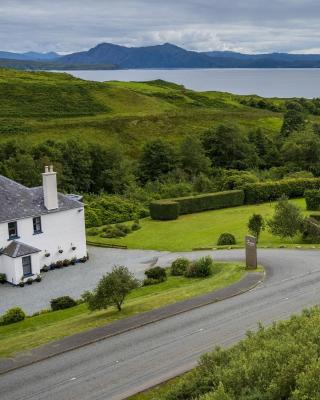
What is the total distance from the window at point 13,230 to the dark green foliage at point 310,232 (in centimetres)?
2247

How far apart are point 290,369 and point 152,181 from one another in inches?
2847

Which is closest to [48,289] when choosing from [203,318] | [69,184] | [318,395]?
[203,318]

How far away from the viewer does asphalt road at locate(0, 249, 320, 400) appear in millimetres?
19328

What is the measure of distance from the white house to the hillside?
53.4 metres

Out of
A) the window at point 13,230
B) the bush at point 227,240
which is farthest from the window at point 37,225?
the bush at point 227,240

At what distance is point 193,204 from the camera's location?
63406 millimetres

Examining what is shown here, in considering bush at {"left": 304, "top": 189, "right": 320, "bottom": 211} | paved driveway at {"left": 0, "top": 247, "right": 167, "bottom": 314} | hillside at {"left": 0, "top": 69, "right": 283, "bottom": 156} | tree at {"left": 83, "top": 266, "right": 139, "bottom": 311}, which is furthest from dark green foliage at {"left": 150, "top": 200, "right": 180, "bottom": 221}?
hillside at {"left": 0, "top": 69, "right": 283, "bottom": 156}

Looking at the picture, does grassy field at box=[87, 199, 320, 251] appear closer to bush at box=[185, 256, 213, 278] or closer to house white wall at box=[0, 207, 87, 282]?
house white wall at box=[0, 207, 87, 282]

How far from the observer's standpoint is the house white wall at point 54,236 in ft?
132

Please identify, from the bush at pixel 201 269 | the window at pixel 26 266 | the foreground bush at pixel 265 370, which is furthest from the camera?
the window at pixel 26 266

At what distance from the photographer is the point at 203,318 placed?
26.0m

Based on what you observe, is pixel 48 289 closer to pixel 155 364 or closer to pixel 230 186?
pixel 155 364

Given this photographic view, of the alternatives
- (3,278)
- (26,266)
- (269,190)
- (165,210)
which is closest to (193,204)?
(165,210)

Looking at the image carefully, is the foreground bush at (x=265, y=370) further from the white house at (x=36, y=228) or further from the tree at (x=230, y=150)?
the tree at (x=230, y=150)
